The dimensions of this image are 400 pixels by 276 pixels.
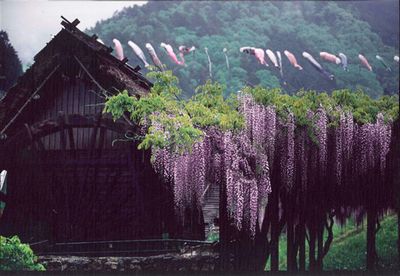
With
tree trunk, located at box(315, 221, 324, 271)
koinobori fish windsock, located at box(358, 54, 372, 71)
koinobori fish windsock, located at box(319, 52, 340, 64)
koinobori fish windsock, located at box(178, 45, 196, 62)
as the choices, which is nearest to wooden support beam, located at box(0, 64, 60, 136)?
koinobori fish windsock, located at box(178, 45, 196, 62)

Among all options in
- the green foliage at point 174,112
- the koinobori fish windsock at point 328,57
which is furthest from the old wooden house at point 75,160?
the koinobori fish windsock at point 328,57

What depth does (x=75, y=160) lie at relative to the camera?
1003cm

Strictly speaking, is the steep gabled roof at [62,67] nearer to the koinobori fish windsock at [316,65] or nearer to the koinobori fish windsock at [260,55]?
the koinobori fish windsock at [260,55]

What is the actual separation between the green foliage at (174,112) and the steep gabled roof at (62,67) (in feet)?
2.84

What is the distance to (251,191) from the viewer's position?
9.23 m

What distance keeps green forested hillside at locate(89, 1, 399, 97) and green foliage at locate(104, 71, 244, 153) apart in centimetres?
219

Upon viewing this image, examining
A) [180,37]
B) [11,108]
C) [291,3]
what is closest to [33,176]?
[11,108]

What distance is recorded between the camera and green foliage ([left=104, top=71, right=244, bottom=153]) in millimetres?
8828

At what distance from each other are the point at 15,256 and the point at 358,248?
24.3 ft

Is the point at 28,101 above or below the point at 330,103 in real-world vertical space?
above

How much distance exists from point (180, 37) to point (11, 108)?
3521 millimetres

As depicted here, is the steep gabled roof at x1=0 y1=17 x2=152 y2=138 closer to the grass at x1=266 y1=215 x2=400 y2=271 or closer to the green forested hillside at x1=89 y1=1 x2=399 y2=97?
the green forested hillside at x1=89 y1=1 x2=399 y2=97

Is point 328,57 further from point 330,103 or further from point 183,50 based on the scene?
point 183,50

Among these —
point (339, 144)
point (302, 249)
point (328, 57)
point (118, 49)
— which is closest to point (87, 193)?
point (118, 49)
